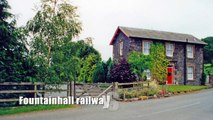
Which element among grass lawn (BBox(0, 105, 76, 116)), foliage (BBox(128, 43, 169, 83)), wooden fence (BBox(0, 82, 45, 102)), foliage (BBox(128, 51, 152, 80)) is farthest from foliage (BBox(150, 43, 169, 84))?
wooden fence (BBox(0, 82, 45, 102))

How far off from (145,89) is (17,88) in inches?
472

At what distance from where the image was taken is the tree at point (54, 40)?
67.3 ft

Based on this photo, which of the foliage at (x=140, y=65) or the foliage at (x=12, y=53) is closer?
the foliage at (x=12, y=53)

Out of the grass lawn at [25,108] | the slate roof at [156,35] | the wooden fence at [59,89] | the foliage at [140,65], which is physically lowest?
the grass lawn at [25,108]

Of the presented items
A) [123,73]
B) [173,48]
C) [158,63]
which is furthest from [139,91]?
[173,48]

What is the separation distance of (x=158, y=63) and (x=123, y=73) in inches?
323

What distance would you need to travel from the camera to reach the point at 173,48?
134 feet

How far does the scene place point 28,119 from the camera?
14594 millimetres

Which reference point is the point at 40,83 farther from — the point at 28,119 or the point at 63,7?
the point at 63,7

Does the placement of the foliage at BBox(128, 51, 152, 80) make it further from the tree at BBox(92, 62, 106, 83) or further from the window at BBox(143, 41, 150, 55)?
the tree at BBox(92, 62, 106, 83)

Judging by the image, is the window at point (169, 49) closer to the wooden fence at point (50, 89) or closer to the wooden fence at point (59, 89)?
the wooden fence at point (59, 89)

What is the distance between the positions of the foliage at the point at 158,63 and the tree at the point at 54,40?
56.0ft

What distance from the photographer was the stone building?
3859 centimetres

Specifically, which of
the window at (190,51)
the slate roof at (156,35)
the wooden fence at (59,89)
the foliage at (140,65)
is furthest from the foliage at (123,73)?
the window at (190,51)
